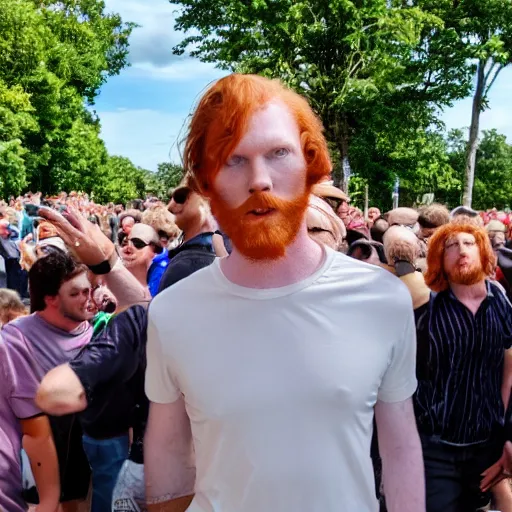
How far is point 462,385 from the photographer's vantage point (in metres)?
3.23

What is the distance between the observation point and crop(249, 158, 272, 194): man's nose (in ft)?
4.55

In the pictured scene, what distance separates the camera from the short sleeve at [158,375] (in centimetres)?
144

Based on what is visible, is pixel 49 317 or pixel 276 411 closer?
pixel 276 411

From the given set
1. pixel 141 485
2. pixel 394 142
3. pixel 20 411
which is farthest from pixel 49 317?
pixel 394 142

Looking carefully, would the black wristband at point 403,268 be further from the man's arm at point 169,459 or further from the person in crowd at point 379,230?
the person in crowd at point 379,230

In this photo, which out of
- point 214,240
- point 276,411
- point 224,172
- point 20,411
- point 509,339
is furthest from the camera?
point 509,339

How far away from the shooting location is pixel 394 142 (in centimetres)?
2286

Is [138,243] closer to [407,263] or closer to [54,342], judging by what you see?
[54,342]

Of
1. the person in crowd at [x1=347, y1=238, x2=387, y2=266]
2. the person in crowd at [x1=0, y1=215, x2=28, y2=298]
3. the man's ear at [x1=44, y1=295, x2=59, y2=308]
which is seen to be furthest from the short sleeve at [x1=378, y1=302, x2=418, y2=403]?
the person in crowd at [x1=0, y1=215, x2=28, y2=298]

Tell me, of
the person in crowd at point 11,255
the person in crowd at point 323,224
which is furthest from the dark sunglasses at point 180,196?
the person in crowd at point 11,255

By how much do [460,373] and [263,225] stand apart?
6.99 feet

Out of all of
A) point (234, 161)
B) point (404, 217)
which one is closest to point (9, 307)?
point (234, 161)

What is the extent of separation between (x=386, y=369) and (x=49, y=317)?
1.95 m

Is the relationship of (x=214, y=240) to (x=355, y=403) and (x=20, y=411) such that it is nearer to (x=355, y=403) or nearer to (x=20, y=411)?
(x=20, y=411)
